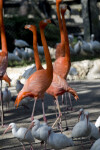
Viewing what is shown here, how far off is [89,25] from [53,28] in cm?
244

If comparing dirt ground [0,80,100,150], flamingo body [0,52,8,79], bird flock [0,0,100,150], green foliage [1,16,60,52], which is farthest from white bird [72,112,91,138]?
green foliage [1,16,60,52]

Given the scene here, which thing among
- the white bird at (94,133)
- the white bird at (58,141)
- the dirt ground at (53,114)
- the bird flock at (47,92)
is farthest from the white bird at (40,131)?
the white bird at (94,133)

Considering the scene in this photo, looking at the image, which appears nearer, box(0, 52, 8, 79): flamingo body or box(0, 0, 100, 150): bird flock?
Result: box(0, 0, 100, 150): bird flock

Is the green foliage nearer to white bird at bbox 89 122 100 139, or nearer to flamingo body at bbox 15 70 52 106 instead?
flamingo body at bbox 15 70 52 106

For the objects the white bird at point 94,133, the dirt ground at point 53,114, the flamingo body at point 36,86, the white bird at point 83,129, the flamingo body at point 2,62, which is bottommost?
the dirt ground at point 53,114

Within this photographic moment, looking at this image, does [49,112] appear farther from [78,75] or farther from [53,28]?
[53,28]

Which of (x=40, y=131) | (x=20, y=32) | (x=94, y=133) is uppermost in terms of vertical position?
(x=20, y=32)

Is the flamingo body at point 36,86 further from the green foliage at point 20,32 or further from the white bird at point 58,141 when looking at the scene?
the green foliage at point 20,32

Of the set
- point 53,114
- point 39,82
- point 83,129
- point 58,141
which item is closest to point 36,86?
point 39,82

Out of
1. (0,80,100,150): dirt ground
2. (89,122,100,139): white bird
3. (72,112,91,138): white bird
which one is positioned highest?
(72,112,91,138): white bird

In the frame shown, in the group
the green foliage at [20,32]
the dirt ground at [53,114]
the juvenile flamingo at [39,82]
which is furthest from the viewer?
the green foliage at [20,32]

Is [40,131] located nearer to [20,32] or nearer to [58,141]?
[58,141]

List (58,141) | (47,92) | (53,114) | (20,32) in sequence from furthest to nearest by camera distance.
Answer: (20,32) < (53,114) < (47,92) < (58,141)

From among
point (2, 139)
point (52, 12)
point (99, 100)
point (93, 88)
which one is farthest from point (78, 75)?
point (52, 12)
